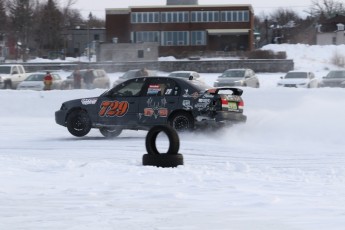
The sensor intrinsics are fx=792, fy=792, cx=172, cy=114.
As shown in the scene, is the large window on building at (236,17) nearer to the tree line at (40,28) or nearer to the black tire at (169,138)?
the tree line at (40,28)

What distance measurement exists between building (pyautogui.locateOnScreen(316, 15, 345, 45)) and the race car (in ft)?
305

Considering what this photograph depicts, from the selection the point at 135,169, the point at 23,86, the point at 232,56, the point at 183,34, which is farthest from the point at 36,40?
the point at 135,169

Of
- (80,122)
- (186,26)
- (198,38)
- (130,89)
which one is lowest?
(80,122)

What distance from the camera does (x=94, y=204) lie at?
8.82m

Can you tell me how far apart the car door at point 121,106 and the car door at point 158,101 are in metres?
0.16

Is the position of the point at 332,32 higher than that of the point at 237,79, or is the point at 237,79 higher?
the point at 332,32

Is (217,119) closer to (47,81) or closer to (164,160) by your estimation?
(164,160)

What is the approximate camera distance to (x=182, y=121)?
18.5 meters

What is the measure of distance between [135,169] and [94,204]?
3045 mm

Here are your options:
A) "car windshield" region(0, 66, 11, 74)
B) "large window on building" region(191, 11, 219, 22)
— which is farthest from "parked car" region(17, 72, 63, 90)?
"large window on building" region(191, 11, 219, 22)

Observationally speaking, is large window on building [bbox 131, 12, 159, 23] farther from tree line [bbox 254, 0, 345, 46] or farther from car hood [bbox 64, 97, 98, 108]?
car hood [bbox 64, 97, 98, 108]

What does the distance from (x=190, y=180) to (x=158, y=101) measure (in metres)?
8.06

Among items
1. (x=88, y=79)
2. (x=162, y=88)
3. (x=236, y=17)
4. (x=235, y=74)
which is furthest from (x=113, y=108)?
(x=236, y=17)

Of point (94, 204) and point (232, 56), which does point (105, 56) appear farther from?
point (94, 204)
